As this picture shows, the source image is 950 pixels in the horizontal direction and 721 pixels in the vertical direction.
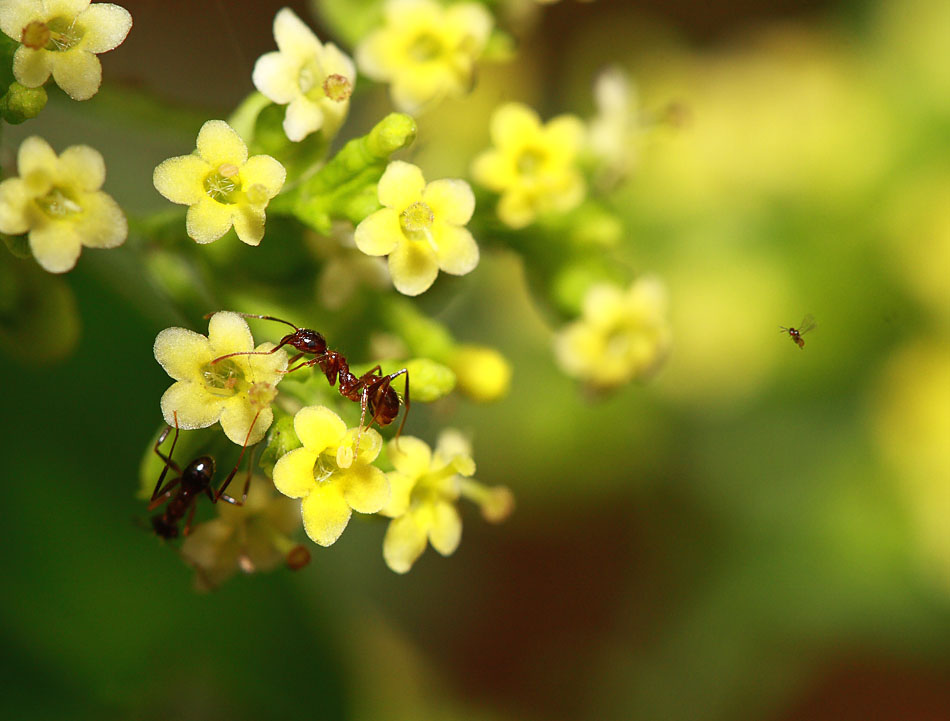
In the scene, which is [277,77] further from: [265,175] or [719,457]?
[719,457]

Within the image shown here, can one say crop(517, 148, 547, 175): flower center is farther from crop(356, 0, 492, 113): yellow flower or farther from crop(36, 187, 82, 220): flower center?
crop(36, 187, 82, 220): flower center

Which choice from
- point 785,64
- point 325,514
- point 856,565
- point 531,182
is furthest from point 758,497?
point 325,514

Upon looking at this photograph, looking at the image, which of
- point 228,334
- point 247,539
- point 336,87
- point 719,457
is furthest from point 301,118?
point 719,457

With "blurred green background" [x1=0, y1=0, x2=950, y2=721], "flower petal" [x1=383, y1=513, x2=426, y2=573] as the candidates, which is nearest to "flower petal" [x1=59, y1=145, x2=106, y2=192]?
"flower petal" [x1=383, y1=513, x2=426, y2=573]

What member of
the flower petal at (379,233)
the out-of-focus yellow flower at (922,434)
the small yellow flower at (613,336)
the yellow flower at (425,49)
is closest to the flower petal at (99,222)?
the flower petal at (379,233)

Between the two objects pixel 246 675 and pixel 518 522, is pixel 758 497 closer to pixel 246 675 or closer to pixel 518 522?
pixel 518 522
